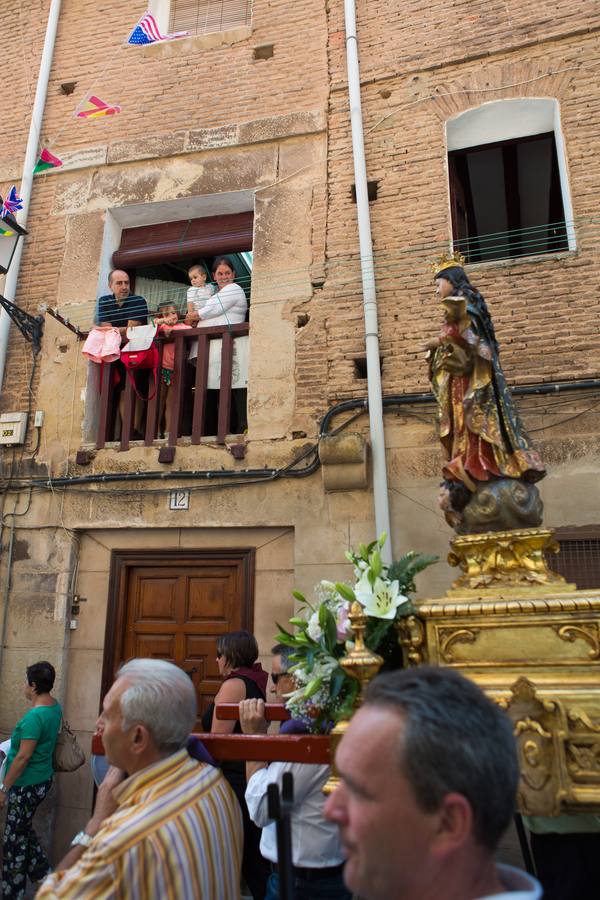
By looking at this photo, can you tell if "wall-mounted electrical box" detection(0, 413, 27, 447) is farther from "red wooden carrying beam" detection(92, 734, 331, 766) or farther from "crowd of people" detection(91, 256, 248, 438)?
"red wooden carrying beam" detection(92, 734, 331, 766)

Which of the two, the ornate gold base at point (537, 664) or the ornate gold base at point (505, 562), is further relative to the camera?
the ornate gold base at point (505, 562)

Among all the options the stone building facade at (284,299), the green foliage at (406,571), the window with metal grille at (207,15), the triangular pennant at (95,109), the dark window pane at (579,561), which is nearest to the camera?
the green foliage at (406,571)

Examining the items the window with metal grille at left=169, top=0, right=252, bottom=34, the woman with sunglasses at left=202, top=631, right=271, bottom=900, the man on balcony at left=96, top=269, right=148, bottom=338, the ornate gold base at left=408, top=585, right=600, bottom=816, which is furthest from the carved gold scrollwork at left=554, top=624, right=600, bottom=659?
the window with metal grille at left=169, top=0, right=252, bottom=34

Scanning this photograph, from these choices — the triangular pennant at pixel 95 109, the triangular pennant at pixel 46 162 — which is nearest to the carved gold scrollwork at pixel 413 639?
the triangular pennant at pixel 46 162

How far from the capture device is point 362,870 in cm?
115

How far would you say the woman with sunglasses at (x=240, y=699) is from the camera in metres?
3.55

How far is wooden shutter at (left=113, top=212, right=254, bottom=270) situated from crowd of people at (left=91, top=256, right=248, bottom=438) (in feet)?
1.30

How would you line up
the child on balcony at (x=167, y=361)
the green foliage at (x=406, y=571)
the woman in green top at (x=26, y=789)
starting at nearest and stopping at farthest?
the green foliage at (x=406, y=571), the woman in green top at (x=26, y=789), the child on balcony at (x=167, y=361)

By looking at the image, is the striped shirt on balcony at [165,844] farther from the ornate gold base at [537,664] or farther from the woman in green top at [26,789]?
the woman in green top at [26,789]

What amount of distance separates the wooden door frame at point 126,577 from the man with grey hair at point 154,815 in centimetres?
394

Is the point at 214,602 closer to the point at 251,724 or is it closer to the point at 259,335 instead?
the point at 259,335

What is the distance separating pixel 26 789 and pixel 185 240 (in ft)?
19.3

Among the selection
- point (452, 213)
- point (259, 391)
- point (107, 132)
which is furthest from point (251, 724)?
point (107, 132)

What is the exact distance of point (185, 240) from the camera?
307 inches
